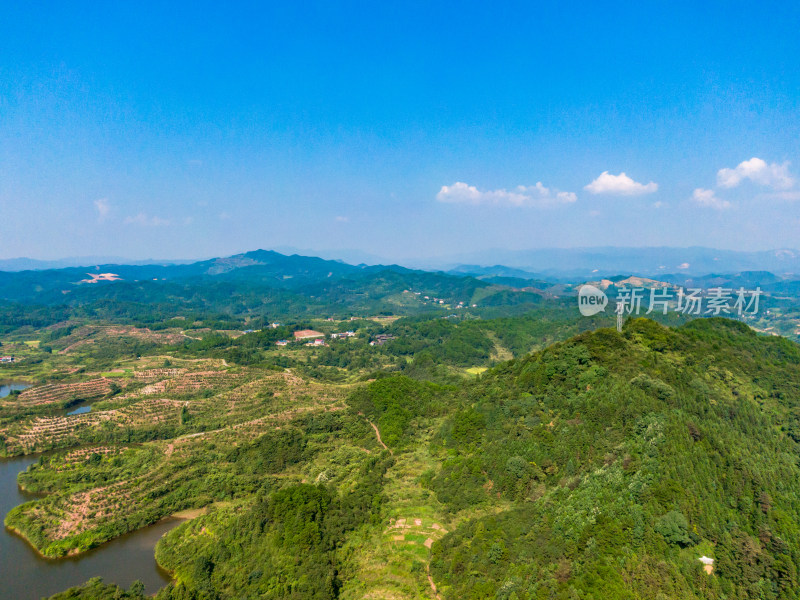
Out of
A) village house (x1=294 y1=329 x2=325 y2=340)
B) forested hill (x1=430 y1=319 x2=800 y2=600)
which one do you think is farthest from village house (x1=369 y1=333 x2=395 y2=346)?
forested hill (x1=430 y1=319 x2=800 y2=600)

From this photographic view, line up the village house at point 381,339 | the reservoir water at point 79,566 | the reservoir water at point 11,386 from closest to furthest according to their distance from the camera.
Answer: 1. the reservoir water at point 79,566
2. the reservoir water at point 11,386
3. the village house at point 381,339

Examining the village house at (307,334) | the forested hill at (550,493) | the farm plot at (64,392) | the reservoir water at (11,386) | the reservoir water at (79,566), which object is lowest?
the reservoir water at (11,386)

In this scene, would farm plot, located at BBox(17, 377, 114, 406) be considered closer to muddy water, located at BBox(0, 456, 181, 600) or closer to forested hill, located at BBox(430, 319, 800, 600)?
muddy water, located at BBox(0, 456, 181, 600)

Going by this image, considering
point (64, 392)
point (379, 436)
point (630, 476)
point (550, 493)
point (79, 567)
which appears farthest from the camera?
point (64, 392)

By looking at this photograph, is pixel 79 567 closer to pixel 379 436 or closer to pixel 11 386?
pixel 379 436

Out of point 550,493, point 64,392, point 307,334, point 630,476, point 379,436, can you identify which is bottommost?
point 307,334

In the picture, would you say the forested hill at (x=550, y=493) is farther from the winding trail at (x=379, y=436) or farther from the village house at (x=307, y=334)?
the village house at (x=307, y=334)

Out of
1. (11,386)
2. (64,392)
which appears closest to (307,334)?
(64,392)

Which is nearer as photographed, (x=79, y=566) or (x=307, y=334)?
(x=79, y=566)

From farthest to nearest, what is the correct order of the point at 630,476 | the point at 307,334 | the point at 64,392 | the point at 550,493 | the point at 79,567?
the point at 307,334, the point at 64,392, the point at 79,567, the point at 550,493, the point at 630,476

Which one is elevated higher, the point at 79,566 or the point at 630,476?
the point at 630,476

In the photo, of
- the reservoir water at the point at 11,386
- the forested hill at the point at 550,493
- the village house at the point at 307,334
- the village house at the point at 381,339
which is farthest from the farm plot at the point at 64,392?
the village house at the point at 381,339
